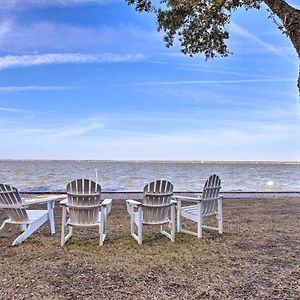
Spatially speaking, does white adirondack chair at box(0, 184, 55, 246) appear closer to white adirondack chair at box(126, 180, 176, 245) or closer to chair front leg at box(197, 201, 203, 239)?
white adirondack chair at box(126, 180, 176, 245)

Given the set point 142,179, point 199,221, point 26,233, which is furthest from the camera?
point 142,179

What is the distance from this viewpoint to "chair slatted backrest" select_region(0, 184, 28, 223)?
5.08 meters

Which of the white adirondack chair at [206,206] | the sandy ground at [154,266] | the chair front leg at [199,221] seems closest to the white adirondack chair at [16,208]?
the sandy ground at [154,266]

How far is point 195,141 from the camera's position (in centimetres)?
2939

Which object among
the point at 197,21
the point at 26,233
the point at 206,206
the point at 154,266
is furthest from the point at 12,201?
the point at 197,21

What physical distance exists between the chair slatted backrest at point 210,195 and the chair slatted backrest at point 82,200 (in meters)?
1.69

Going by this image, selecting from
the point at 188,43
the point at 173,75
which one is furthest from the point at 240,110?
Answer: the point at 188,43

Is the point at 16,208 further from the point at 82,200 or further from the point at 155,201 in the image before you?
the point at 155,201

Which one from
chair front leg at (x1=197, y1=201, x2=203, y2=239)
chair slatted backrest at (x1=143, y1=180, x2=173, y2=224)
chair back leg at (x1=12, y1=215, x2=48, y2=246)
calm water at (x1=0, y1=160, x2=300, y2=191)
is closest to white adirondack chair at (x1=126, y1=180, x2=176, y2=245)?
chair slatted backrest at (x1=143, y1=180, x2=173, y2=224)

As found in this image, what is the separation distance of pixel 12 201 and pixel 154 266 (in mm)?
2230

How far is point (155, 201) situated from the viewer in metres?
5.25

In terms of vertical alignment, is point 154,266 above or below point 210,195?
below

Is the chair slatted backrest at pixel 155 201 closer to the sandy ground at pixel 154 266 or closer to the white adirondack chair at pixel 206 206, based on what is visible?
the sandy ground at pixel 154 266

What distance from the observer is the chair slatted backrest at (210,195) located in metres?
5.77
